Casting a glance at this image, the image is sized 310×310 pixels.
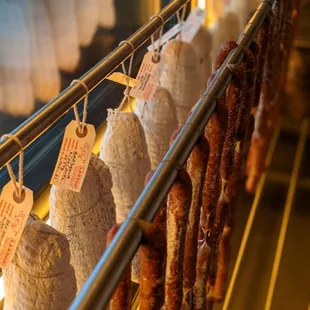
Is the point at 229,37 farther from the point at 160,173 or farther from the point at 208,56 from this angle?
the point at 160,173

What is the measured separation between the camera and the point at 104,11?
1596mm

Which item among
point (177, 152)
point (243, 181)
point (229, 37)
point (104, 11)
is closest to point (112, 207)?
point (177, 152)

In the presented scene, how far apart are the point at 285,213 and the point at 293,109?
678 mm

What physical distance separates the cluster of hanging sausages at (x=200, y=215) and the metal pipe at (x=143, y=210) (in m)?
0.02

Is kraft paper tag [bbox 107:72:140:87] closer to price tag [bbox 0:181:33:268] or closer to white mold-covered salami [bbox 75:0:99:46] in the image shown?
price tag [bbox 0:181:33:268]

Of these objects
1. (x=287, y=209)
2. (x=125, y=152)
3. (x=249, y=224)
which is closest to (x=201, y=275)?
(x=125, y=152)

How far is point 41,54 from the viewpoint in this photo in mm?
1352

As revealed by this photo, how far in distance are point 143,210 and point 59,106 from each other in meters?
0.21

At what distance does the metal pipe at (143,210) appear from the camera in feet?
1.37

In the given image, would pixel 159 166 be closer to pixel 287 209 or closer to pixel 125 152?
pixel 125 152

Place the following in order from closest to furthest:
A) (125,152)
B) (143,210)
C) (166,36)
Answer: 1. (143,210)
2. (125,152)
3. (166,36)

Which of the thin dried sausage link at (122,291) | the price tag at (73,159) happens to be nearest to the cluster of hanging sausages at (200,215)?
the thin dried sausage link at (122,291)

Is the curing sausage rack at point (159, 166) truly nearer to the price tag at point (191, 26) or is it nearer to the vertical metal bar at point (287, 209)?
the price tag at point (191, 26)

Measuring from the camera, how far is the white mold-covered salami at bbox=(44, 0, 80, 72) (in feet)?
4.40
